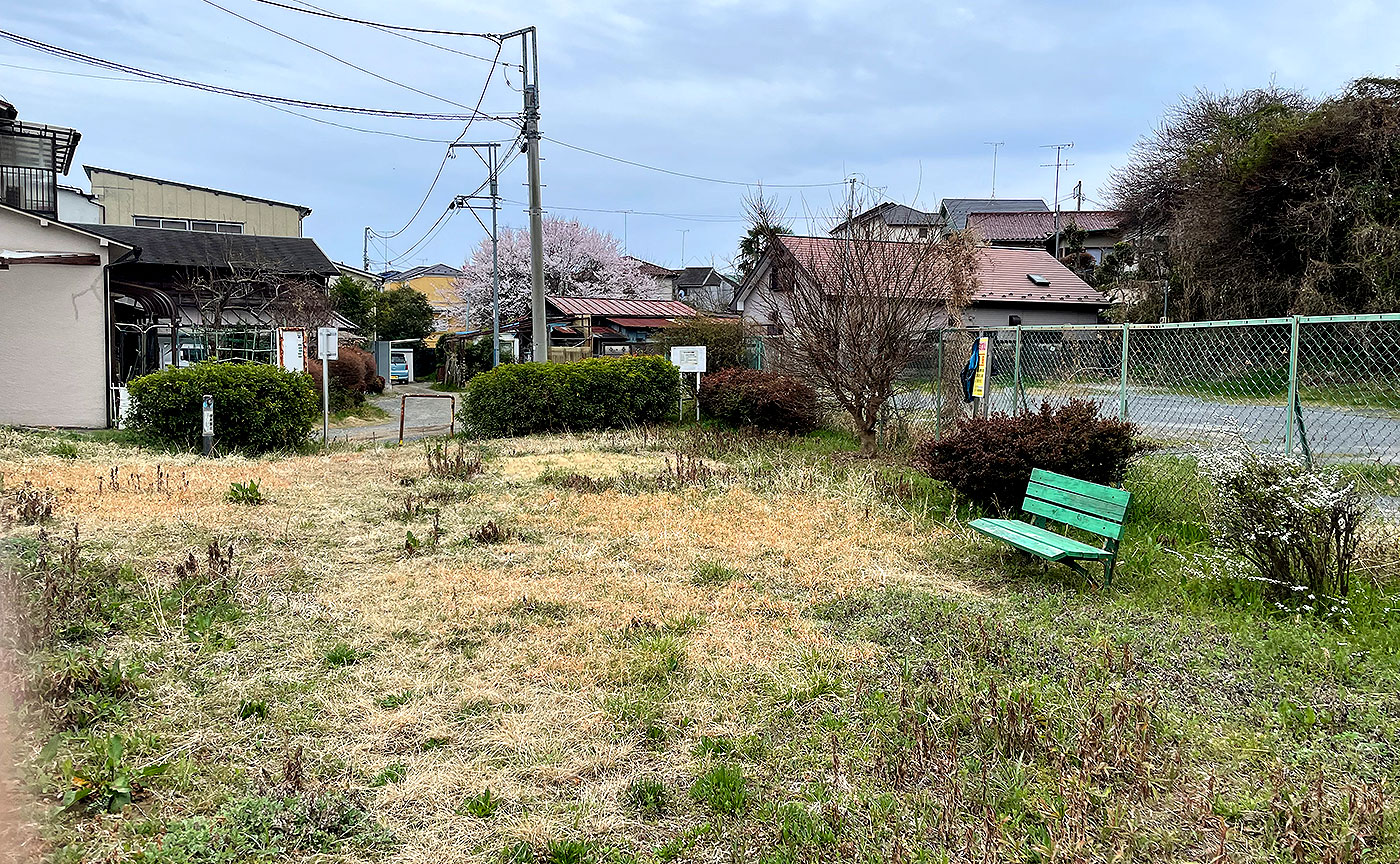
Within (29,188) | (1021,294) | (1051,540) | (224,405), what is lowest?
(1051,540)

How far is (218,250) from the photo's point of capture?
2988 centimetres

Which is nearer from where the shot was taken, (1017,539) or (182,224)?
(1017,539)

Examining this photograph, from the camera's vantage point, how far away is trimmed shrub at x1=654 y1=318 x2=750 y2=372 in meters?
19.1

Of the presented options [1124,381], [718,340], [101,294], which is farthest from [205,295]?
[1124,381]

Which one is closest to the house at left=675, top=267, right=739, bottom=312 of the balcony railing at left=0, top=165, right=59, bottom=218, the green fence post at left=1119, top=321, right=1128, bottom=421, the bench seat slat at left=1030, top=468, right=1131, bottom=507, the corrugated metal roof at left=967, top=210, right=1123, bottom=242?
the corrugated metal roof at left=967, top=210, right=1123, bottom=242

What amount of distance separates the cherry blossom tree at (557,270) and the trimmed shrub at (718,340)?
101ft

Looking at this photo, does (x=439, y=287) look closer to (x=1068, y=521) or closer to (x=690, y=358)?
(x=690, y=358)

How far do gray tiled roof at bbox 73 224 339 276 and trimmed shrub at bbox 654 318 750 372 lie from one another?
1601cm

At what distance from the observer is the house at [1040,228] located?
149 ft

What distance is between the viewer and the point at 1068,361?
37.8 feet

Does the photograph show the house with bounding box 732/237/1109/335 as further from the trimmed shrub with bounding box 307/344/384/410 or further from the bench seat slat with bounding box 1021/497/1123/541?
the bench seat slat with bounding box 1021/497/1123/541

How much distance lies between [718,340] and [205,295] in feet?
55.2

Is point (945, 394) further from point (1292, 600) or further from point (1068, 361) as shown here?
point (1292, 600)

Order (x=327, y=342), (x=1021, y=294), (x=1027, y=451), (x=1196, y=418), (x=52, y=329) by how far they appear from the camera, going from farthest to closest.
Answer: (x=1021, y=294), (x=52, y=329), (x=327, y=342), (x=1196, y=418), (x=1027, y=451)
